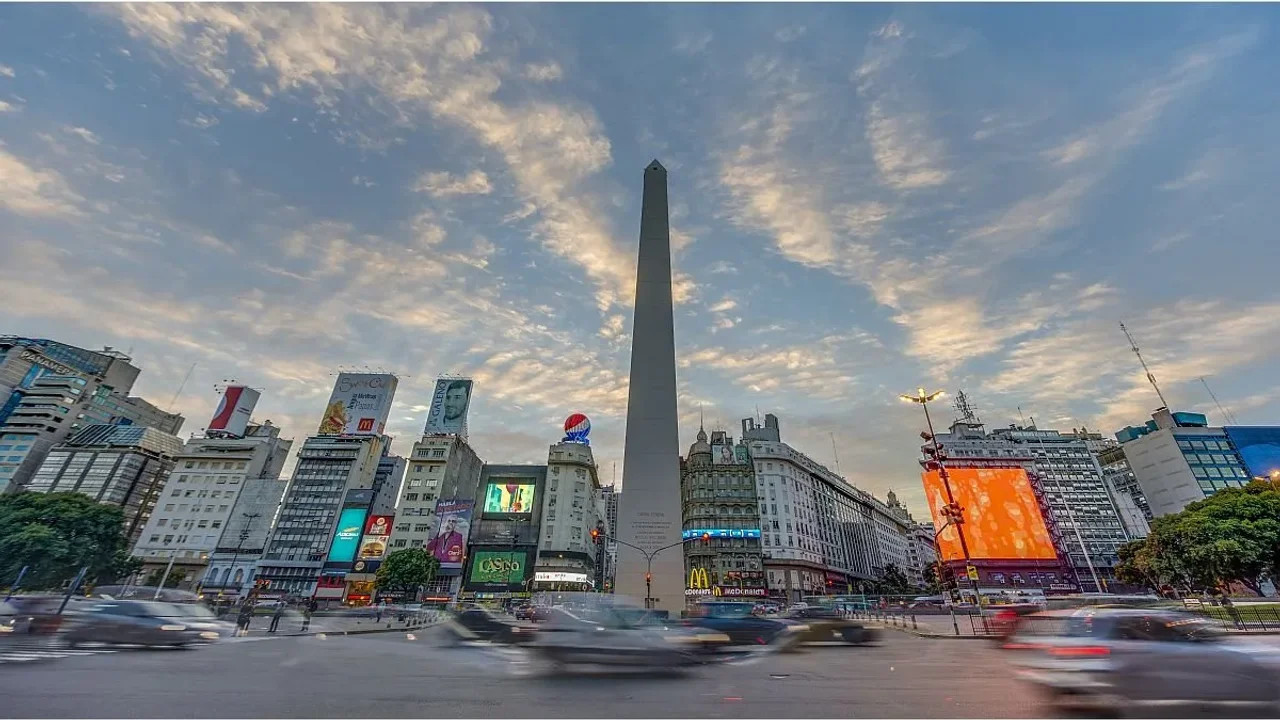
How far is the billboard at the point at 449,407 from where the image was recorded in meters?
82.6

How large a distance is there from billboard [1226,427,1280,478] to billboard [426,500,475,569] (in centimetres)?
11314

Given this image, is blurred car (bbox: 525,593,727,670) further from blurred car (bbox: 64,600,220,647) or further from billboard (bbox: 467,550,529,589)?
billboard (bbox: 467,550,529,589)

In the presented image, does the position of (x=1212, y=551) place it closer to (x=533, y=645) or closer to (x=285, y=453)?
(x=533, y=645)

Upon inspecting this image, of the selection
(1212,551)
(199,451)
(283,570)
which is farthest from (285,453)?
(1212,551)

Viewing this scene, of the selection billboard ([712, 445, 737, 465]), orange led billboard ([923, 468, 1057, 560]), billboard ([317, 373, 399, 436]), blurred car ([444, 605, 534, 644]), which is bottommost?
blurred car ([444, 605, 534, 644])

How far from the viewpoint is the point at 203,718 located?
5465mm

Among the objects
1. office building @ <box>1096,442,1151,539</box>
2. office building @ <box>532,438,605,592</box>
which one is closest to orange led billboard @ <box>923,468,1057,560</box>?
office building @ <box>1096,442,1151,539</box>

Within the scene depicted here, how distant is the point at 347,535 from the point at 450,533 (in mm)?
14758

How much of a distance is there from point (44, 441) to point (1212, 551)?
459 feet

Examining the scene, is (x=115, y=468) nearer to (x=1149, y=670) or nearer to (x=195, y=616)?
(x=195, y=616)

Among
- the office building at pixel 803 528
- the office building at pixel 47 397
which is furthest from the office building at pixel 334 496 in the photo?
the office building at pixel 803 528

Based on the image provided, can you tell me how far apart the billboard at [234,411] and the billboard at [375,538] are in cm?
3377

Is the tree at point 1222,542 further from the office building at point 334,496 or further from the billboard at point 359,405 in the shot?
the billboard at point 359,405

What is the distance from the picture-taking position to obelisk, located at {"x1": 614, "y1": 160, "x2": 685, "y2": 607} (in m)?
27.2
